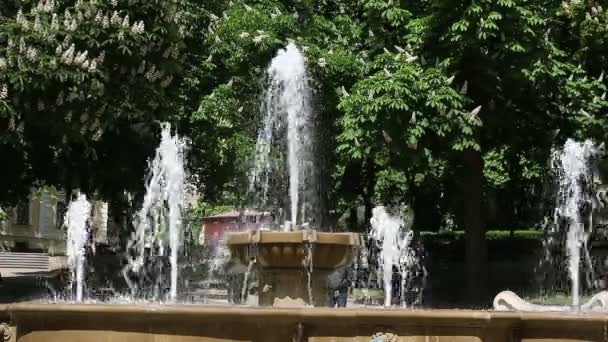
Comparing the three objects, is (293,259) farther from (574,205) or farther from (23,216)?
(23,216)

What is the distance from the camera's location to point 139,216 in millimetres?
27938

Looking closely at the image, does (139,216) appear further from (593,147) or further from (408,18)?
(593,147)

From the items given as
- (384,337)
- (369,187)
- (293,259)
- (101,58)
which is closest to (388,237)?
(369,187)

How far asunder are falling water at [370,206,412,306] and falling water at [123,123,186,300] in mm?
6215

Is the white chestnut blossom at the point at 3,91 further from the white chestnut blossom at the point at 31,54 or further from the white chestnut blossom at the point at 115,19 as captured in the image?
the white chestnut blossom at the point at 115,19

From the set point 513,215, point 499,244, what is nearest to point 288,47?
point 499,244

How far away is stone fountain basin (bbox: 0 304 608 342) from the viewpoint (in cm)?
818

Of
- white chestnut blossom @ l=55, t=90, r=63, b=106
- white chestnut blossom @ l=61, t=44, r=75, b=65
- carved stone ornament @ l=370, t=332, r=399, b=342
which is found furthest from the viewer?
white chestnut blossom @ l=55, t=90, r=63, b=106

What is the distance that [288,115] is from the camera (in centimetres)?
2158

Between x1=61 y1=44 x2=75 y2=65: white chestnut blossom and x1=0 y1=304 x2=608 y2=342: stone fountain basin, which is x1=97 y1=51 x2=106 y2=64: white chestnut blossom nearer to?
x1=61 y1=44 x2=75 y2=65: white chestnut blossom

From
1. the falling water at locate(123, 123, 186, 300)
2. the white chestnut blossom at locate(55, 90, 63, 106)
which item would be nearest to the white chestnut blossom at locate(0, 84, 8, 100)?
the white chestnut blossom at locate(55, 90, 63, 106)

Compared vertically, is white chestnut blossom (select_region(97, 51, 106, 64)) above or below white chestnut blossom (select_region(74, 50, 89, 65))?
above

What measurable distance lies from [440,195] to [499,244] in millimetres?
2891

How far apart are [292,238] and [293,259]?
0.36m
